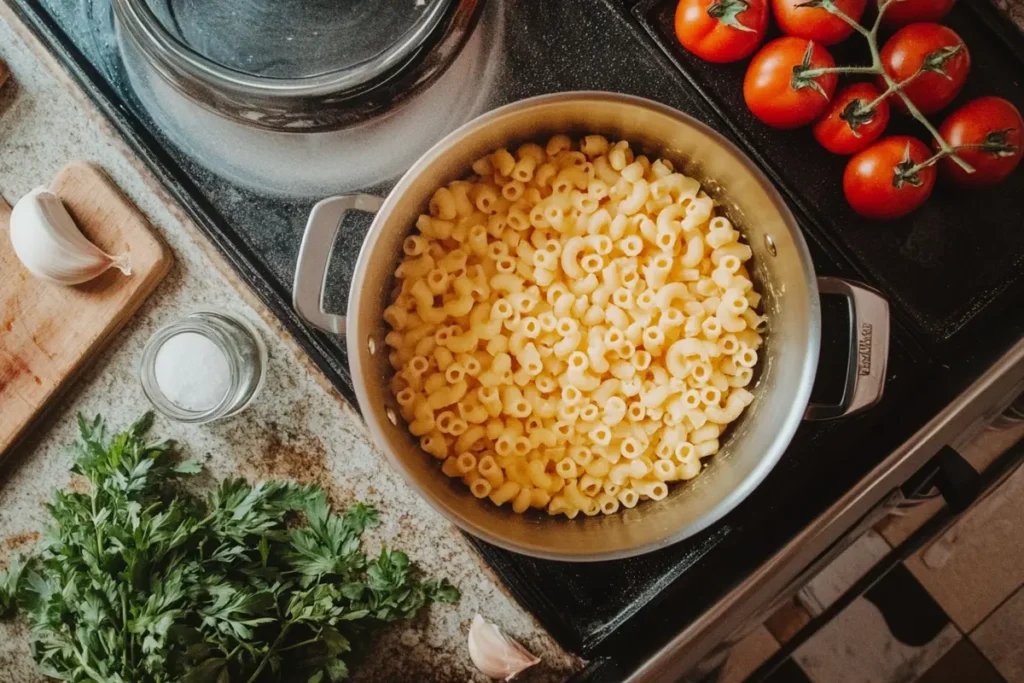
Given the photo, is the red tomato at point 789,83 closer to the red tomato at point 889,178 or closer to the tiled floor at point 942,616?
the red tomato at point 889,178

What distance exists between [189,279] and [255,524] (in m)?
0.29

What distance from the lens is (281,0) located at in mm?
764

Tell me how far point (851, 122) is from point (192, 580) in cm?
81

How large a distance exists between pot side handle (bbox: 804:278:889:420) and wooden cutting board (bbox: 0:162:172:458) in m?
0.72

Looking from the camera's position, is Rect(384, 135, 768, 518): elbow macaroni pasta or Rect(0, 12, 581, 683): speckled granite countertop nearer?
Rect(384, 135, 768, 518): elbow macaroni pasta

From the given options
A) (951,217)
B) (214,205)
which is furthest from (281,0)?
(951,217)

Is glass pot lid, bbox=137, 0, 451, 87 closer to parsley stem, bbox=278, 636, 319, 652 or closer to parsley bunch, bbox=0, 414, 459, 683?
parsley bunch, bbox=0, 414, 459, 683

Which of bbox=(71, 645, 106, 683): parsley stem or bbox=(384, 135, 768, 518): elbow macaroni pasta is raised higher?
bbox=(384, 135, 768, 518): elbow macaroni pasta

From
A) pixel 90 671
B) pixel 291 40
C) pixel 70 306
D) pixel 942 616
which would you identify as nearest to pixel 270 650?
pixel 90 671

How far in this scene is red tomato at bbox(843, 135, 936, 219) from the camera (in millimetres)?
813

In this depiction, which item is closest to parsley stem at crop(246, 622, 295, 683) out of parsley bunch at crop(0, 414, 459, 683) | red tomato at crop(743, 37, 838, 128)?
parsley bunch at crop(0, 414, 459, 683)

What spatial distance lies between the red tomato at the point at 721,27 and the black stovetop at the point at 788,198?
0.09ft

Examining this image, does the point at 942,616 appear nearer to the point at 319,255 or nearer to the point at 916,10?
the point at 916,10

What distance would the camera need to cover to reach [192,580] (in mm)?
827
